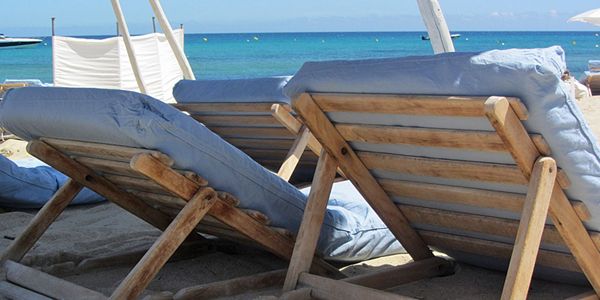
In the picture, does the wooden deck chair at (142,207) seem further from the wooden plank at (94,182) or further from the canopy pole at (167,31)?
the canopy pole at (167,31)

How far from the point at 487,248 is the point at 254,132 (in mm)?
2333

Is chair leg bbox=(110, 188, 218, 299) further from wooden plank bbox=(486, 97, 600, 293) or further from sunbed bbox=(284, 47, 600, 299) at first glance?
wooden plank bbox=(486, 97, 600, 293)

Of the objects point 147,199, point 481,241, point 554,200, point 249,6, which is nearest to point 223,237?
point 147,199

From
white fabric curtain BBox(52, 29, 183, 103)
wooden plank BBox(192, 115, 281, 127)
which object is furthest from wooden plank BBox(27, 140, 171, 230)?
white fabric curtain BBox(52, 29, 183, 103)

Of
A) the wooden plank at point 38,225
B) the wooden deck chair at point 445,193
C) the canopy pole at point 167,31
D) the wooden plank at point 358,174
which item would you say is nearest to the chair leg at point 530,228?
the wooden deck chair at point 445,193

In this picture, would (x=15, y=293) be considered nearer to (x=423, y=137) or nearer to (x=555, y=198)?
(x=423, y=137)

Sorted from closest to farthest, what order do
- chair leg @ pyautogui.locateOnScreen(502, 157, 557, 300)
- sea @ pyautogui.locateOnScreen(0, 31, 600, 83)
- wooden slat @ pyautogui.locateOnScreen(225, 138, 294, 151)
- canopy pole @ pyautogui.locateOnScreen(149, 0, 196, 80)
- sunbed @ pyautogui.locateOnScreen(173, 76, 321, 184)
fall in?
chair leg @ pyautogui.locateOnScreen(502, 157, 557, 300) → sunbed @ pyautogui.locateOnScreen(173, 76, 321, 184) → wooden slat @ pyautogui.locateOnScreen(225, 138, 294, 151) → canopy pole @ pyautogui.locateOnScreen(149, 0, 196, 80) → sea @ pyautogui.locateOnScreen(0, 31, 600, 83)

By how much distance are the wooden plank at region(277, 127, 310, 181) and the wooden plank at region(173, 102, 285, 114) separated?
0.76 feet

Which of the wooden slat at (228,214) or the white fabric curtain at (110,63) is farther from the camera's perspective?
the white fabric curtain at (110,63)

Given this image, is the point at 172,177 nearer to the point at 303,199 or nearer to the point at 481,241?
the point at 303,199

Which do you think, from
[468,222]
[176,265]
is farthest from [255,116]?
[468,222]

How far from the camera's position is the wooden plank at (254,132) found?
5086mm

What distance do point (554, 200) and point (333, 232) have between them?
1067 millimetres

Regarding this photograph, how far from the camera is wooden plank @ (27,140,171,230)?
Answer: 10.4 ft
